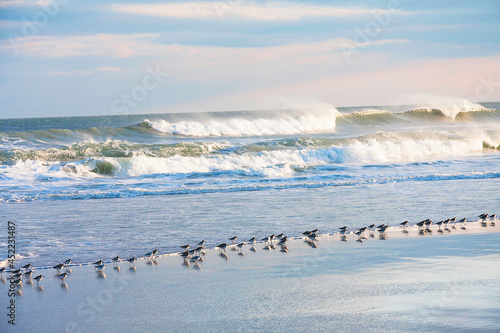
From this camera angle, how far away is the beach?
666 centimetres

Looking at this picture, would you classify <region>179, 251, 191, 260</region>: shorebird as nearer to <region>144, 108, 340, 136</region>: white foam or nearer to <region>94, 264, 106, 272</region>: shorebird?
<region>94, 264, 106, 272</region>: shorebird

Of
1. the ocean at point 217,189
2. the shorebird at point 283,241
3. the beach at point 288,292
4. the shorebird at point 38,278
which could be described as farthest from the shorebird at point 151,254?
the shorebird at point 283,241

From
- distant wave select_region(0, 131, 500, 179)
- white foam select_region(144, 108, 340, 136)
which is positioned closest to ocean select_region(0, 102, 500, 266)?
distant wave select_region(0, 131, 500, 179)

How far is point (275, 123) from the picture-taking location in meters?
54.2

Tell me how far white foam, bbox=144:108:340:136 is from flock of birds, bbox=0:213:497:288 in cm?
3792

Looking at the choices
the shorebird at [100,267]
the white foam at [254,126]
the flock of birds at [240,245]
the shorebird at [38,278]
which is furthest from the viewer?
the white foam at [254,126]

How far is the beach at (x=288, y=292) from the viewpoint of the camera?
6.66 meters

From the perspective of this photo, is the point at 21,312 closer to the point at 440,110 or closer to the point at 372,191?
the point at 372,191

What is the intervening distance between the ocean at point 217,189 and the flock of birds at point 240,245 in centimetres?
52

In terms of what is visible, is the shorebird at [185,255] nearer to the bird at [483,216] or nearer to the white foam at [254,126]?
the bird at [483,216]

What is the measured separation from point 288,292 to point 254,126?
45282 millimetres

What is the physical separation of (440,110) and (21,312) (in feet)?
203

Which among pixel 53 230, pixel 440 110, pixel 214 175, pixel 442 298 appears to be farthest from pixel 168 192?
pixel 440 110

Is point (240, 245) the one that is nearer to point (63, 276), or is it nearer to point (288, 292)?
point (288, 292)
